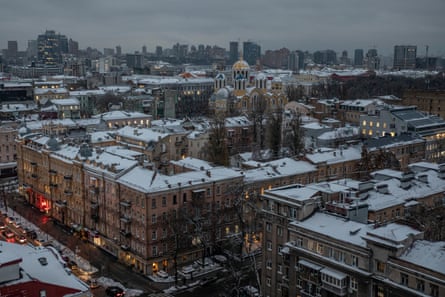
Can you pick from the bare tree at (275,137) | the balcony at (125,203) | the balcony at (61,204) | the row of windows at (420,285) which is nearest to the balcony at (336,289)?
the row of windows at (420,285)

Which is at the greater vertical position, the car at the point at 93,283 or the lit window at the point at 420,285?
the lit window at the point at 420,285

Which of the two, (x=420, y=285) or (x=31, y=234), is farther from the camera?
(x=31, y=234)

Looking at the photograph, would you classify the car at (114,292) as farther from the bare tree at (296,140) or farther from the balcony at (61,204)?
the bare tree at (296,140)

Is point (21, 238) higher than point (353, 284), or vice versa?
point (353, 284)

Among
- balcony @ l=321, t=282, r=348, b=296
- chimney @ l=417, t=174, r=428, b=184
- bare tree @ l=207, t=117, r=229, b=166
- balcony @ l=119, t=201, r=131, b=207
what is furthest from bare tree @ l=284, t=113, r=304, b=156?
balcony @ l=321, t=282, r=348, b=296

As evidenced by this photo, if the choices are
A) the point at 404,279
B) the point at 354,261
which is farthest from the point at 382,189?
the point at 404,279

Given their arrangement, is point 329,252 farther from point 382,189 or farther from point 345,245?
point 382,189

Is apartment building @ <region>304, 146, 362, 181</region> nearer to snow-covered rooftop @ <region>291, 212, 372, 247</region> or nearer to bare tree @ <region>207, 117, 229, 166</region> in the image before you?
bare tree @ <region>207, 117, 229, 166</region>

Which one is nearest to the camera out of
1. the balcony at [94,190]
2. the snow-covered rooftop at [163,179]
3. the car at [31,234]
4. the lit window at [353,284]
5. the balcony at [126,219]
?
the lit window at [353,284]

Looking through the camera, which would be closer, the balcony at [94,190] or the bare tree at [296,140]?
the balcony at [94,190]

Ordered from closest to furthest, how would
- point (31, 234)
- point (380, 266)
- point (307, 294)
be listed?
point (380, 266), point (307, 294), point (31, 234)

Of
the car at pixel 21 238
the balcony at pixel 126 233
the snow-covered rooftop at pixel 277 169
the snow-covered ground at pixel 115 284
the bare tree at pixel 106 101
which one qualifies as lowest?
the snow-covered ground at pixel 115 284

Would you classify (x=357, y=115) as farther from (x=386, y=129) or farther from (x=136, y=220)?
(x=136, y=220)

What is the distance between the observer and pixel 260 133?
91688 millimetres
